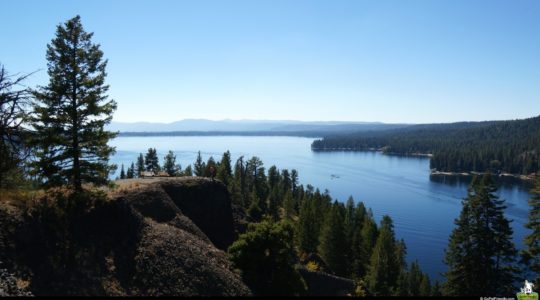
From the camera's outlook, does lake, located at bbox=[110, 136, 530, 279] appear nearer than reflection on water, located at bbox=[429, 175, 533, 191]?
Yes

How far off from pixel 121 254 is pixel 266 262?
32.7ft

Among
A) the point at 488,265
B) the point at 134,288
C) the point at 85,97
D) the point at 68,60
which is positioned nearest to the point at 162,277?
the point at 134,288

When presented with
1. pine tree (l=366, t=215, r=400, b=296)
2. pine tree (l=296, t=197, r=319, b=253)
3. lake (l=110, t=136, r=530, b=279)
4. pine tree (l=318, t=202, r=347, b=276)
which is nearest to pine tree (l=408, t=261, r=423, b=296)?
pine tree (l=366, t=215, r=400, b=296)

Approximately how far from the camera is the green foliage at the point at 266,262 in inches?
1086

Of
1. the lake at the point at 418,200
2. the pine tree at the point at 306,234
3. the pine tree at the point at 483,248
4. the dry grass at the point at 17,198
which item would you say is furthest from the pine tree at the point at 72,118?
the lake at the point at 418,200

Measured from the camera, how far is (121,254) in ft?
80.6

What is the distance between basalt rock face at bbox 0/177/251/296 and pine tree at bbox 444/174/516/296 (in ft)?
Result: 62.7

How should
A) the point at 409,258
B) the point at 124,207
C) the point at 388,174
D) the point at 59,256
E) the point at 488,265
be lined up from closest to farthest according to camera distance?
1. the point at 59,256
2. the point at 124,207
3. the point at 488,265
4. the point at 409,258
5. the point at 388,174

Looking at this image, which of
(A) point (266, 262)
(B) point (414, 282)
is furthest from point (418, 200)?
A: (A) point (266, 262)

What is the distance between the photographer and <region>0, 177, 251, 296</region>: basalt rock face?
20.8 metres

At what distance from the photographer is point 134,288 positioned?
74.0 ft

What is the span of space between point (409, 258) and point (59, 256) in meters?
63.0

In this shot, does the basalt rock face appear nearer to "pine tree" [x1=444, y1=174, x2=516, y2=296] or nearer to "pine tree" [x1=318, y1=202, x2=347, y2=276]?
"pine tree" [x1=444, y1=174, x2=516, y2=296]

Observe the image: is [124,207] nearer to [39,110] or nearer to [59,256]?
[59,256]
